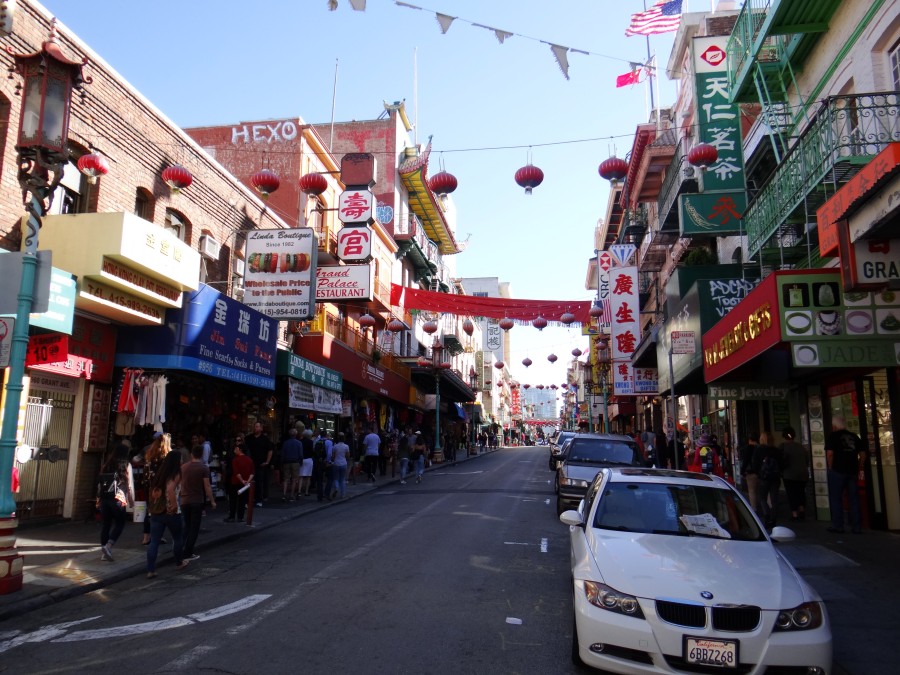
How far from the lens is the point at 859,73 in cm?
1120

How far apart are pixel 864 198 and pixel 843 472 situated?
5772mm

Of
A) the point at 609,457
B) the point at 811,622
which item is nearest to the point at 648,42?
the point at 609,457

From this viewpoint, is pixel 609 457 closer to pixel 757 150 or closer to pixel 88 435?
pixel 757 150

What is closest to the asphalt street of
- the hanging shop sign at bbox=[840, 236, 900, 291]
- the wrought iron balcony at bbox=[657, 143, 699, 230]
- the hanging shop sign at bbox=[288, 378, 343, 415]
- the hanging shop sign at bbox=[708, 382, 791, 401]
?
the hanging shop sign at bbox=[708, 382, 791, 401]

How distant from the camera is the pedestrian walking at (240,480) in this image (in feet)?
43.5

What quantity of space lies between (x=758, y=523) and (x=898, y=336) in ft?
16.3

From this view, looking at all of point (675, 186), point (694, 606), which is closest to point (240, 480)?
point (694, 606)

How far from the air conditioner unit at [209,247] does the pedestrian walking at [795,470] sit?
14240mm

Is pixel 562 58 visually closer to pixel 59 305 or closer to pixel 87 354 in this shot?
pixel 59 305

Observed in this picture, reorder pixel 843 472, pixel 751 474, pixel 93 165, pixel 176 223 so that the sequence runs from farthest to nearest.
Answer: pixel 176 223, pixel 751 474, pixel 93 165, pixel 843 472

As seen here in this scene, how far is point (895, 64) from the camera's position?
1043 centimetres

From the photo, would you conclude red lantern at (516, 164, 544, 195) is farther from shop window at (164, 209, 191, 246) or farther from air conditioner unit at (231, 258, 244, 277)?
air conditioner unit at (231, 258, 244, 277)

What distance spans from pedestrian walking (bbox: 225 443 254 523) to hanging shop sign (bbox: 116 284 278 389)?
2224 mm

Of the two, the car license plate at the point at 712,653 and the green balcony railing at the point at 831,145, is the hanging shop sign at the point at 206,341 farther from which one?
the car license plate at the point at 712,653
